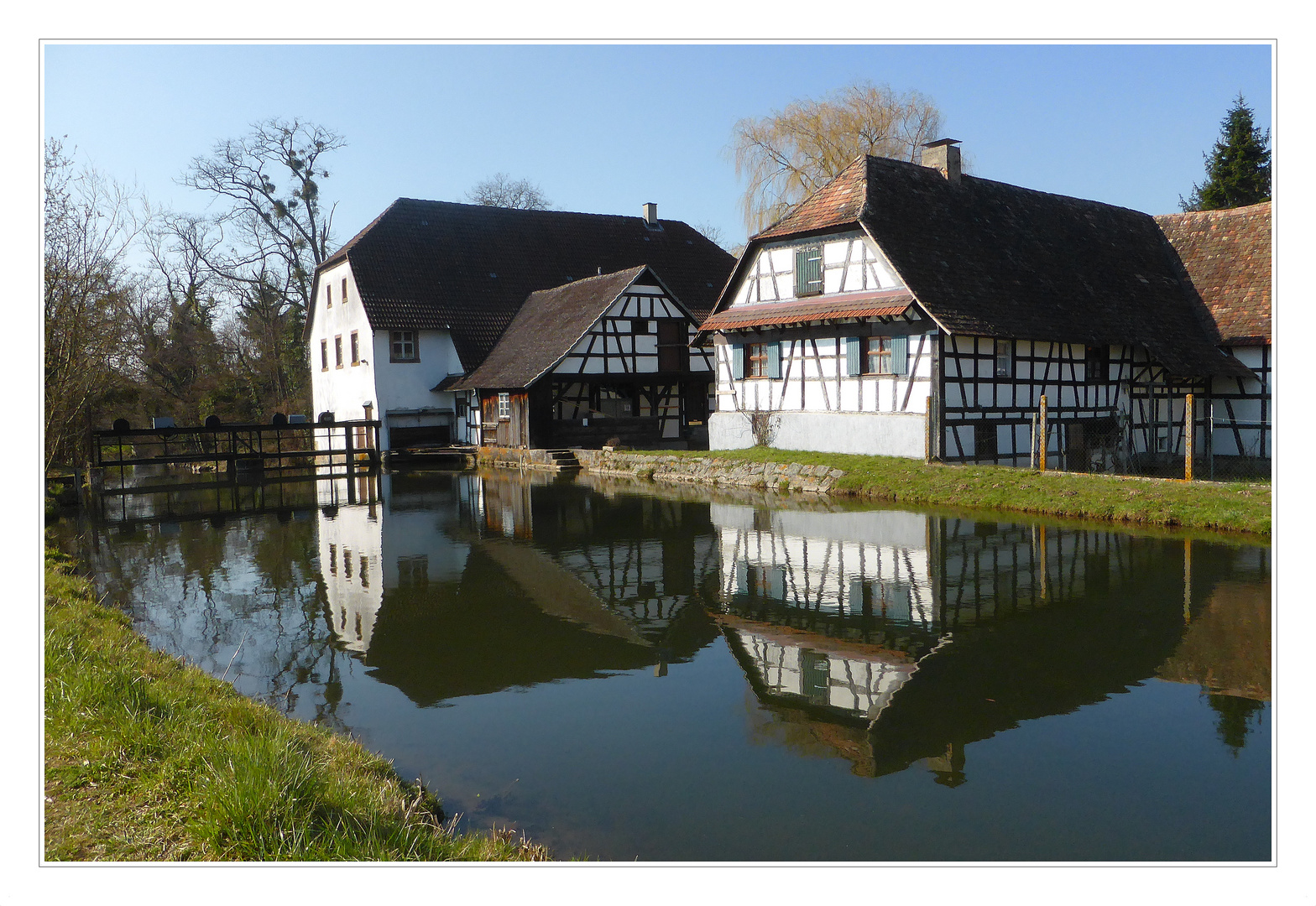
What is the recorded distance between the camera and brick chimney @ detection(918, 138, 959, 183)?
2430cm

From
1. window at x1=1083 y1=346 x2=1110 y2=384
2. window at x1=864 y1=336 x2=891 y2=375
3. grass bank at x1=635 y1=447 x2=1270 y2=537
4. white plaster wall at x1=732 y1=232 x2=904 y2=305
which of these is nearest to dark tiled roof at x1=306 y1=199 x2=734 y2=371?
white plaster wall at x1=732 y1=232 x2=904 y2=305

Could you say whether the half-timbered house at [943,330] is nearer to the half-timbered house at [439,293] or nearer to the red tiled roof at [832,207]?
the red tiled roof at [832,207]

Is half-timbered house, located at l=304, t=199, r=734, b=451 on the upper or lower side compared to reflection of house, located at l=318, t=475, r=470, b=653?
upper

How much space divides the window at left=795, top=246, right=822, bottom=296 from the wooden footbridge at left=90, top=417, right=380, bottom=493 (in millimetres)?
13504

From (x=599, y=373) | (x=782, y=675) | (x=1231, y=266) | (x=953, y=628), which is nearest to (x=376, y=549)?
(x=782, y=675)

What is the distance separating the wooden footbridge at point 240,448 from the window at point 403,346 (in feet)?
8.02

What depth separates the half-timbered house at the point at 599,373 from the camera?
95.8 feet

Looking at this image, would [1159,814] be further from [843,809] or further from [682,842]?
[682,842]

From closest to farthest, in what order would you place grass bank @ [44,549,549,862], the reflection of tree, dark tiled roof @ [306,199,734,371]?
grass bank @ [44,549,549,862] < the reflection of tree < dark tiled roof @ [306,199,734,371]

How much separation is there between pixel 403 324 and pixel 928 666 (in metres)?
27.6

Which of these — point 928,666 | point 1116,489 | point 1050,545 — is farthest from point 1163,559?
point 928,666

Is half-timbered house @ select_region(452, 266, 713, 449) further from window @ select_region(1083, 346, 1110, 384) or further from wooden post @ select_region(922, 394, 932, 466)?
window @ select_region(1083, 346, 1110, 384)

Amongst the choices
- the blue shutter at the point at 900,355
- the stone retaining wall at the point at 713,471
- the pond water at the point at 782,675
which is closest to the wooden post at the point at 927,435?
the blue shutter at the point at 900,355

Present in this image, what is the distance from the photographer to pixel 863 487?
18281mm
